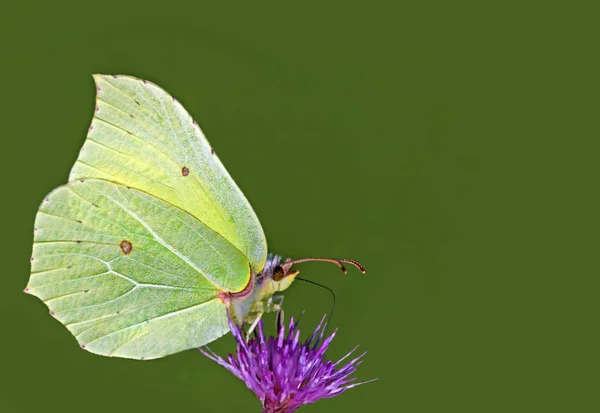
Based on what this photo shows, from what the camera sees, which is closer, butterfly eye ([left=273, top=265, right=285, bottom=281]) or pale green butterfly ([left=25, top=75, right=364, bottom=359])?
pale green butterfly ([left=25, top=75, right=364, bottom=359])

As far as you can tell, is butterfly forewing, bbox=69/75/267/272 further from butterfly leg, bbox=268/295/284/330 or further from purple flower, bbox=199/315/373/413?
purple flower, bbox=199/315/373/413

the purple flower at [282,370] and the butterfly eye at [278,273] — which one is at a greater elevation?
the butterfly eye at [278,273]

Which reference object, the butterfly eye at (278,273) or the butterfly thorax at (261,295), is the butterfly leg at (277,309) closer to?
the butterfly thorax at (261,295)

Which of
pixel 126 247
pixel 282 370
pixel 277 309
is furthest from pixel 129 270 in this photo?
pixel 282 370

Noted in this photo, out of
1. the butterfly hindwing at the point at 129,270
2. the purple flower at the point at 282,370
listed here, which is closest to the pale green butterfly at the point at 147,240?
the butterfly hindwing at the point at 129,270

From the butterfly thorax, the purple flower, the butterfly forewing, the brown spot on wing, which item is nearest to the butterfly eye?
the butterfly thorax

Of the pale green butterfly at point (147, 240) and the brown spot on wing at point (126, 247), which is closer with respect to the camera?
the pale green butterfly at point (147, 240)
